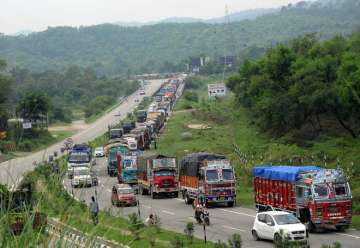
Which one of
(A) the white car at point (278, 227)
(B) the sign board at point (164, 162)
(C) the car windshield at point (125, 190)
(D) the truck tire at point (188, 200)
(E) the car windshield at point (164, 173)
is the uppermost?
(A) the white car at point (278, 227)

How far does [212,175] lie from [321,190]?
36.6 ft

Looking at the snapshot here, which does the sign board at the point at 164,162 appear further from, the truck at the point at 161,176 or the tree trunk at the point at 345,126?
the tree trunk at the point at 345,126

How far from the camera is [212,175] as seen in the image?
39.7m

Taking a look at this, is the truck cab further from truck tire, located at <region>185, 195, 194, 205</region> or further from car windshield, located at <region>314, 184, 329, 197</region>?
truck tire, located at <region>185, 195, 194, 205</region>

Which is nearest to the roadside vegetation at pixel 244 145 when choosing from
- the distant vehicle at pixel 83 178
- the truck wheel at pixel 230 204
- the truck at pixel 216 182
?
the truck wheel at pixel 230 204

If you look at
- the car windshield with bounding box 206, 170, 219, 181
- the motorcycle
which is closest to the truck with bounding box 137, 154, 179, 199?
the car windshield with bounding box 206, 170, 219, 181

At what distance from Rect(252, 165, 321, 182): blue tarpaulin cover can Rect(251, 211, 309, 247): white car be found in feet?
10.3

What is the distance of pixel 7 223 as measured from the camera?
8.88 m

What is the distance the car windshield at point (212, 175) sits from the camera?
39.6 m

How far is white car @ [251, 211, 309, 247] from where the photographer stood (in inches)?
1010

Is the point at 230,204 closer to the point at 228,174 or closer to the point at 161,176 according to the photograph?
the point at 228,174

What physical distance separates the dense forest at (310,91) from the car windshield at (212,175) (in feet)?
61.3

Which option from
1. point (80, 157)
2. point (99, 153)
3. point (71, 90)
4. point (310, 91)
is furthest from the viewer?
point (71, 90)

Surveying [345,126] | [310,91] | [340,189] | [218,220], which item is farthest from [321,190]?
[310,91]
